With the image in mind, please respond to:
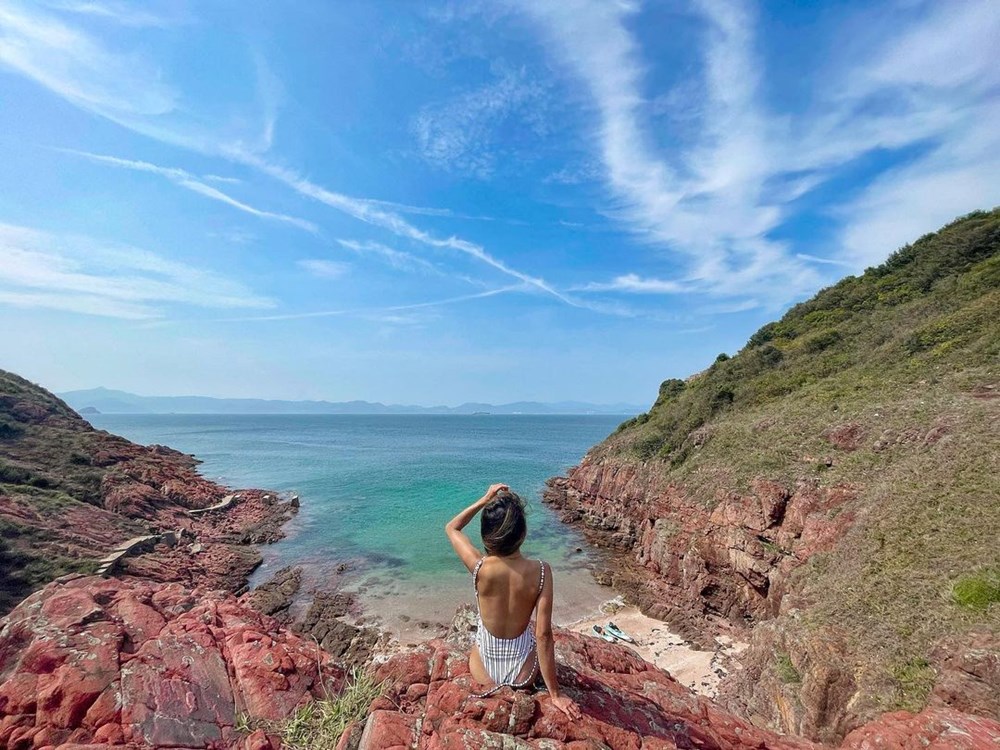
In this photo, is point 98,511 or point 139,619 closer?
point 139,619

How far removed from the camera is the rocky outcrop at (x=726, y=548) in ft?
58.7

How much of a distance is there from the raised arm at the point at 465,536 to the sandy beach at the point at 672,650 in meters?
15.5

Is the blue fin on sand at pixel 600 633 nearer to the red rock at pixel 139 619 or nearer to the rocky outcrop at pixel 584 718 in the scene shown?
the rocky outcrop at pixel 584 718

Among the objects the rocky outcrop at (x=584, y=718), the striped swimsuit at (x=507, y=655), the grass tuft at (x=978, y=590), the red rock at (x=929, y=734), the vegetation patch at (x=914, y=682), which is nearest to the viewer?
the rocky outcrop at (x=584, y=718)

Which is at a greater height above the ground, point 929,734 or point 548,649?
point 548,649

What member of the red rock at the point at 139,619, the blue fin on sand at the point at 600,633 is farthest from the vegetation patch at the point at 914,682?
the red rock at the point at 139,619

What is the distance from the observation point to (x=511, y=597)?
4.14 m

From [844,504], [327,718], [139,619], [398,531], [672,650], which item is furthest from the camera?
[398,531]

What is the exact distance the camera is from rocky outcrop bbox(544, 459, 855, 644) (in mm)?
17906

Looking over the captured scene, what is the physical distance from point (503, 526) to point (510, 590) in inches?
25.3

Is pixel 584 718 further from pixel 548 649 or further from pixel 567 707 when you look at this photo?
pixel 548 649

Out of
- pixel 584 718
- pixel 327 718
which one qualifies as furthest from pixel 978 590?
pixel 327 718

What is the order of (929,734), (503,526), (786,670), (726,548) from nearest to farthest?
(503,526), (929,734), (786,670), (726,548)

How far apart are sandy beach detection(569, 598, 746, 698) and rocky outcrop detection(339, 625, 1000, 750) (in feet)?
35.8
